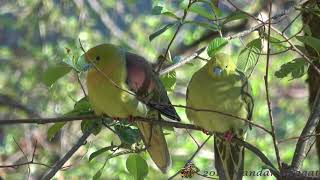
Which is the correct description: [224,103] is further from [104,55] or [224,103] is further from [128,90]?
[104,55]

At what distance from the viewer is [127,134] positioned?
6.73ft

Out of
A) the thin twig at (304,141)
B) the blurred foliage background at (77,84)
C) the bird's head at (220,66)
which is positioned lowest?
the thin twig at (304,141)

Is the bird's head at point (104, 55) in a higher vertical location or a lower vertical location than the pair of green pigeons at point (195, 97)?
higher

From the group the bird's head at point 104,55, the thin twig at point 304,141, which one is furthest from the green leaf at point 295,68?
the bird's head at point 104,55

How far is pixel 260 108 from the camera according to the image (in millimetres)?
4551

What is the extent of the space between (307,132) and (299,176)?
1.10 ft

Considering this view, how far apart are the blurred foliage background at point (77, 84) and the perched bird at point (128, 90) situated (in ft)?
5.55

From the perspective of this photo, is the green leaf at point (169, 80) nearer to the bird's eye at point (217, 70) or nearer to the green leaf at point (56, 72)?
the bird's eye at point (217, 70)

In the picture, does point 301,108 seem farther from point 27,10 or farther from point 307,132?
point 307,132

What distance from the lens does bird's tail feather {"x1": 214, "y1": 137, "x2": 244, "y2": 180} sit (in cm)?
218

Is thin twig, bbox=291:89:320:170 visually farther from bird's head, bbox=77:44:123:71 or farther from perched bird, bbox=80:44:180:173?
bird's head, bbox=77:44:123:71

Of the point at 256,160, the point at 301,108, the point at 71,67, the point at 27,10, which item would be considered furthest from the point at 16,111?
the point at 71,67

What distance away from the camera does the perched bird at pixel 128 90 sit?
7.02 feet

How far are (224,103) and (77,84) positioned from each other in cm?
245
